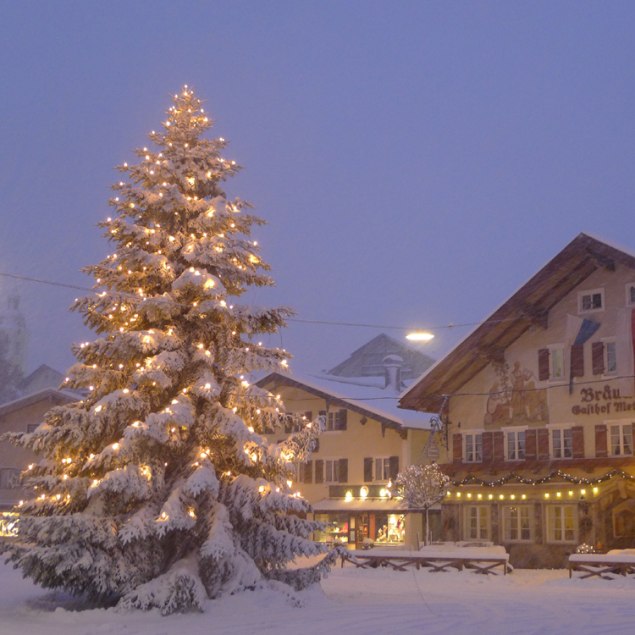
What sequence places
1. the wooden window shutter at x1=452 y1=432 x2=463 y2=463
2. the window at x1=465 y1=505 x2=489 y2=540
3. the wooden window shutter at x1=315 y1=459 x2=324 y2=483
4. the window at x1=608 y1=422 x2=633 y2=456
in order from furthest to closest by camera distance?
the wooden window shutter at x1=315 y1=459 x2=324 y2=483 < the wooden window shutter at x1=452 y1=432 x2=463 y2=463 < the window at x1=465 y1=505 x2=489 y2=540 < the window at x1=608 y1=422 x2=633 y2=456

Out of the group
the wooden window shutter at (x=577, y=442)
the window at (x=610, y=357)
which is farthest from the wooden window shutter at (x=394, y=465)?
the window at (x=610, y=357)

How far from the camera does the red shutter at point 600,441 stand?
112ft

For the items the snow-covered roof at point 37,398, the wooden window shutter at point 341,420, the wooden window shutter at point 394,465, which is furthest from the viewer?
the snow-covered roof at point 37,398

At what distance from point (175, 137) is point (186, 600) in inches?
383

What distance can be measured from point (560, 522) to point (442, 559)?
7158 millimetres

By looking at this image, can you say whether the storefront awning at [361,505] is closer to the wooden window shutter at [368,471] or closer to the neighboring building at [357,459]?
the neighboring building at [357,459]

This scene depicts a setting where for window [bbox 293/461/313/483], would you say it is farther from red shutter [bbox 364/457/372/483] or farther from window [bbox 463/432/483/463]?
window [bbox 463/432/483/463]

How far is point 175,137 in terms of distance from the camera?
20688 mm

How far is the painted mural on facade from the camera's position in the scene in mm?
36625

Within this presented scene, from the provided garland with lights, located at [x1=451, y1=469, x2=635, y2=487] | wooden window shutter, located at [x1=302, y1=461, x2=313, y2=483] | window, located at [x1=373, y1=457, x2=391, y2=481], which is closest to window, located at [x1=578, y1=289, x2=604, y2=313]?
garland with lights, located at [x1=451, y1=469, x2=635, y2=487]

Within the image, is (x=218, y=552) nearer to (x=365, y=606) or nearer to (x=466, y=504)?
(x=365, y=606)

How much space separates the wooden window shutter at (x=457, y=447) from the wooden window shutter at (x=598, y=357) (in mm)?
6310

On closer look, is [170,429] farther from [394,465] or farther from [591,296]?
[394,465]

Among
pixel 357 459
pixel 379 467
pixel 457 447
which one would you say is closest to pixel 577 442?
pixel 457 447
